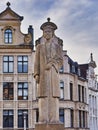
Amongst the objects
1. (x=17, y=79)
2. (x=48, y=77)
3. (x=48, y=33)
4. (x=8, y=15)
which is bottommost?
(x=48, y=77)

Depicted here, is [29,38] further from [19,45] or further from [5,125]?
[5,125]

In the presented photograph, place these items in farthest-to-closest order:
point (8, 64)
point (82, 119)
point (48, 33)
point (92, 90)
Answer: point (92, 90) < point (82, 119) < point (8, 64) < point (48, 33)

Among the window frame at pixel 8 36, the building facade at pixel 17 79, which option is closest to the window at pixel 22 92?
the building facade at pixel 17 79

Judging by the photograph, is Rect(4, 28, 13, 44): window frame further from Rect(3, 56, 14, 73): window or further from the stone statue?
the stone statue

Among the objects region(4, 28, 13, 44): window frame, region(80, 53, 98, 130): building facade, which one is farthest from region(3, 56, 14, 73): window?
region(80, 53, 98, 130): building facade

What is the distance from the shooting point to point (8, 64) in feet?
164

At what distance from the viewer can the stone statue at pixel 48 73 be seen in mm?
13055

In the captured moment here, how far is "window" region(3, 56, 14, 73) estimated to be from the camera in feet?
164

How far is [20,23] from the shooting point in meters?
50.2

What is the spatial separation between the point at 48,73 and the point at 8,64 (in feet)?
121

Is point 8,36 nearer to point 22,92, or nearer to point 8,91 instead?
point 8,91

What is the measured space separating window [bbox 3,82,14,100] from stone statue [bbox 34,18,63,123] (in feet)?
119

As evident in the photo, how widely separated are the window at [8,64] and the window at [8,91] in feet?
4.92

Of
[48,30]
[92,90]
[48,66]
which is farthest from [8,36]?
[48,66]
